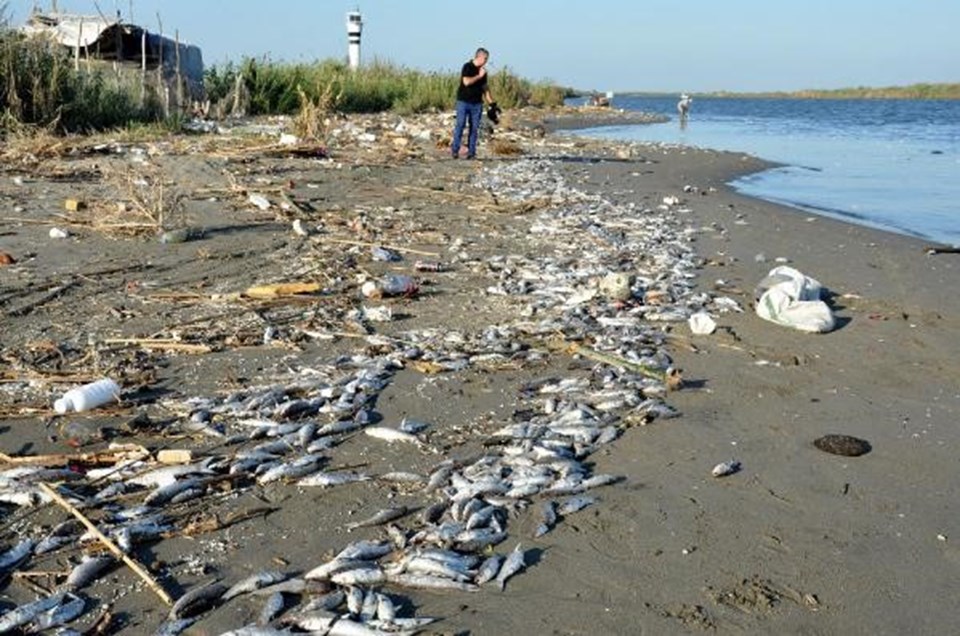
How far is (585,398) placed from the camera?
5.66 m

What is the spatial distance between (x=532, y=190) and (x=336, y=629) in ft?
40.8

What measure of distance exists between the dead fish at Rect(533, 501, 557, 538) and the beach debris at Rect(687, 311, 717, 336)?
326 cm

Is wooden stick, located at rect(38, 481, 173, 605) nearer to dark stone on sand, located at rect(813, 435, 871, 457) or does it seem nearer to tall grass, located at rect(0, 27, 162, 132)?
dark stone on sand, located at rect(813, 435, 871, 457)

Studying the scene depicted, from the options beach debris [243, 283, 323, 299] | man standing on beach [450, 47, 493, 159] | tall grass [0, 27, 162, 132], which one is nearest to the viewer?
beach debris [243, 283, 323, 299]

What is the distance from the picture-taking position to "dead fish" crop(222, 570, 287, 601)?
3.44 m

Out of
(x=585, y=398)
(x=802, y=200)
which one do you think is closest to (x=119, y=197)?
(x=585, y=398)

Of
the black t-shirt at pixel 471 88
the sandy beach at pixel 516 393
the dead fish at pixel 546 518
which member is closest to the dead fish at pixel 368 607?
the sandy beach at pixel 516 393

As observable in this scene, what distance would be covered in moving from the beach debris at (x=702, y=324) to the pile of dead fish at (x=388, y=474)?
10.8 inches

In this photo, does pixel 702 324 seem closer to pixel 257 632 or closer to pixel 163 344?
pixel 163 344

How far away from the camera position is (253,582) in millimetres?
3490

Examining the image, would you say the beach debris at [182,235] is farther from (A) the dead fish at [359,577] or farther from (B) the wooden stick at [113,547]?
(A) the dead fish at [359,577]

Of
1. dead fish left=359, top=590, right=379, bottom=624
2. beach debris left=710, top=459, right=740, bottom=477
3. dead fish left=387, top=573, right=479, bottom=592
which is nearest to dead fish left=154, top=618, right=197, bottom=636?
dead fish left=359, top=590, right=379, bottom=624

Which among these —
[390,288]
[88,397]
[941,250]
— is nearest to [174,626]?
[88,397]

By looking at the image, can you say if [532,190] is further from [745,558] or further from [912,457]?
[745,558]
